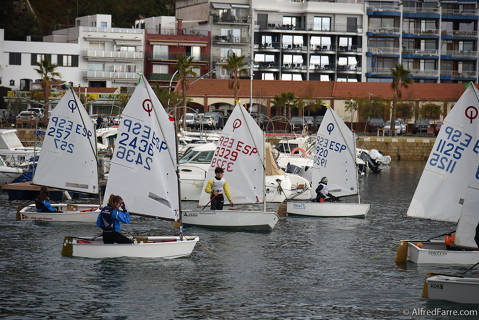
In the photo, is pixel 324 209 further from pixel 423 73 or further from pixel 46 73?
pixel 423 73

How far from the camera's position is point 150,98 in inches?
1199

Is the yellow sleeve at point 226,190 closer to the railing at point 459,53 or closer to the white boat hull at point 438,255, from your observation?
the white boat hull at point 438,255

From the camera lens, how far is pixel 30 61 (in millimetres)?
122438

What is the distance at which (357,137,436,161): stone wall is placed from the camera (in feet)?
341

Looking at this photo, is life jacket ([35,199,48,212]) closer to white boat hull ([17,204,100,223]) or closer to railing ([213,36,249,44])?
white boat hull ([17,204,100,223])

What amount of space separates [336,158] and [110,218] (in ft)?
59.6

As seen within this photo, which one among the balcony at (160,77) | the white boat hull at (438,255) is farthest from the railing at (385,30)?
the white boat hull at (438,255)

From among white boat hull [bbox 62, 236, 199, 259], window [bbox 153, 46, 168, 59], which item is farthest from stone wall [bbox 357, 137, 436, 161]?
white boat hull [bbox 62, 236, 199, 259]

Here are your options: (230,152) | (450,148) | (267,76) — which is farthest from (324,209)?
(267,76)

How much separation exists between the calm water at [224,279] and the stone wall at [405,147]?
6520cm

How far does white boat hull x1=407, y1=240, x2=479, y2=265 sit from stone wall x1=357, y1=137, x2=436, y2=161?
7432cm

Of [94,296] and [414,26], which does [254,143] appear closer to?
[94,296]

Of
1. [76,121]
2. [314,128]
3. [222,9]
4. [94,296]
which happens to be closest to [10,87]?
[222,9]

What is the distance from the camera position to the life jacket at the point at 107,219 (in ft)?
92.4
